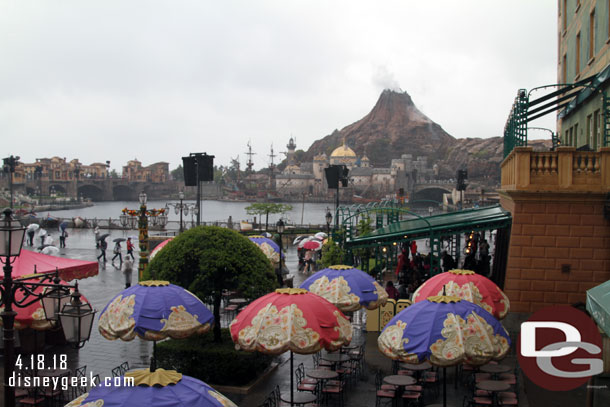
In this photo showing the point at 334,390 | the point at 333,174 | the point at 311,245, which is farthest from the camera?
the point at 311,245

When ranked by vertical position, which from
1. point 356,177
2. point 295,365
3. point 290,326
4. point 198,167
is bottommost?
point 295,365

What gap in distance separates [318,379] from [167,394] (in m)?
5.79

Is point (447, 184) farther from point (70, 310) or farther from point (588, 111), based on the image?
point (70, 310)

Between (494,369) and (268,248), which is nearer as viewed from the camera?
(494,369)

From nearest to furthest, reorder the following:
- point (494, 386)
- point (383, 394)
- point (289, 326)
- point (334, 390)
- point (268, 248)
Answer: point (289, 326)
point (494, 386)
point (383, 394)
point (334, 390)
point (268, 248)

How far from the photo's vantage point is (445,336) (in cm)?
830

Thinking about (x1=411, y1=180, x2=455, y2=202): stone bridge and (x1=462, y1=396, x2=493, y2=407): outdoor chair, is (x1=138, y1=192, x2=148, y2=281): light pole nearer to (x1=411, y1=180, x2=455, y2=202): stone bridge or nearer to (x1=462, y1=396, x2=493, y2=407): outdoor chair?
(x1=462, y1=396, x2=493, y2=407): outdoor chair

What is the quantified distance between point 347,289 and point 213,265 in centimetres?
282

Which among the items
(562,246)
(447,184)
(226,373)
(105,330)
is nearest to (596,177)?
(562,246)

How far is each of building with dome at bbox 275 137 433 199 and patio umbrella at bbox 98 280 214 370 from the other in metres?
149

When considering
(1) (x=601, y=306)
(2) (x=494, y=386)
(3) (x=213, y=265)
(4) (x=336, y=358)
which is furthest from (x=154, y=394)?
(4) (x=336, y=358)

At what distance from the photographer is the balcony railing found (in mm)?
14547

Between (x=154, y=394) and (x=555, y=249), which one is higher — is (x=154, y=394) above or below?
below

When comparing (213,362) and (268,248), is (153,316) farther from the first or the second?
(268,248)
